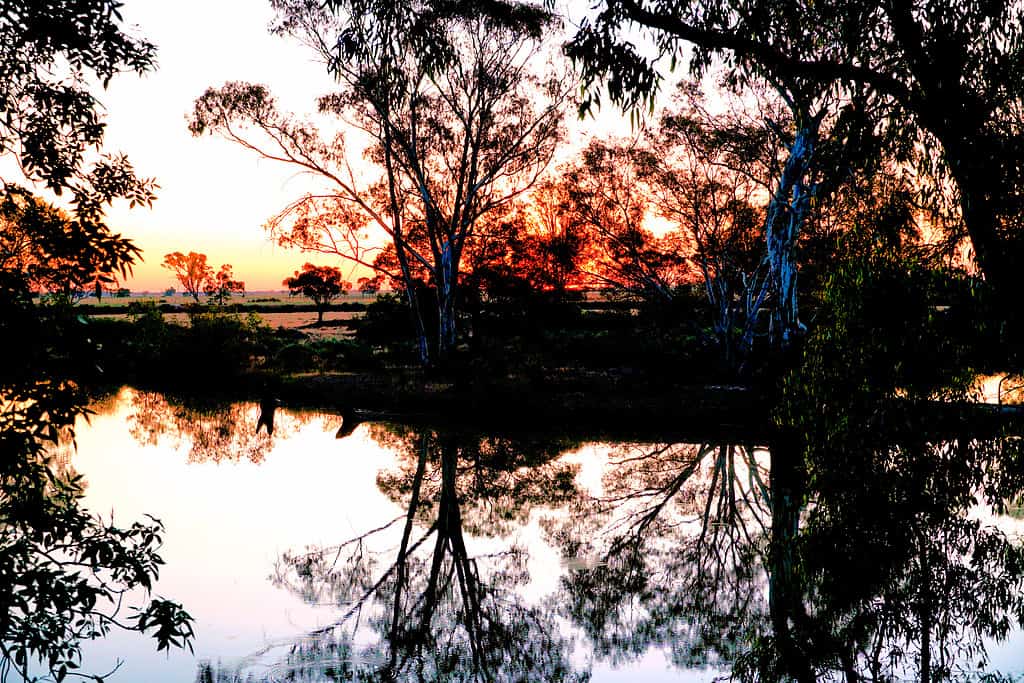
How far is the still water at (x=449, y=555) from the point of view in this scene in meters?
7.57

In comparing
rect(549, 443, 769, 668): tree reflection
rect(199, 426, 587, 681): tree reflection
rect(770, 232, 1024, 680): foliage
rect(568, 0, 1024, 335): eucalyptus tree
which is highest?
rect(568, 0, 1024, 335): eucalyptus tree

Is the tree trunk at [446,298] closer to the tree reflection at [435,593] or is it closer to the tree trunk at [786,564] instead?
the tree reflection at [435,593]

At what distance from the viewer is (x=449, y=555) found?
36.4 ft

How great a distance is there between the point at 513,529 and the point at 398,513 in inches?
82.7

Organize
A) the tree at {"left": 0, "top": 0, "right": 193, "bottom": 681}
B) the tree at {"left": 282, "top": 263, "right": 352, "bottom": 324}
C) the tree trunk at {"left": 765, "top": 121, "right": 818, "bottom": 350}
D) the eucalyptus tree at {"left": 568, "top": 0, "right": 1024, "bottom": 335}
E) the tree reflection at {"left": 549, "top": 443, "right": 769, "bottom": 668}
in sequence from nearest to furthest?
the tree at {"left": 0, "top": 0, "right": 193, "bottom": 681} → the eucalyptus tree at {"left": 568, "top": 0, "right": 1024, "bottom": 335} → the tree reflection at {"left": 549, "top": 443, "right": 769, "bottom": 668} → the tree trunk at {"left": 765, "top": 121, "right": 818, "bottom": 350} → the tree at {"left": 282, "top": 263, "right": 352, "bottom": 324}

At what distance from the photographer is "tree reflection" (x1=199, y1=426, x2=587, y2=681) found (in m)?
7.35

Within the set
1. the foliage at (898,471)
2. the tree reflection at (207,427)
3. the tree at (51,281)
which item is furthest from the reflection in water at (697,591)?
the tree reflection at (207,427)

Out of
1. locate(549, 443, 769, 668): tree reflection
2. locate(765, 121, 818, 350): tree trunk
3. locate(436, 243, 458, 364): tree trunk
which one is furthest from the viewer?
locate(436, 243, 458, 364): tree trunk

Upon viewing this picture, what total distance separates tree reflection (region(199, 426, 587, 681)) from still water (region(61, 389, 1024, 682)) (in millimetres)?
30

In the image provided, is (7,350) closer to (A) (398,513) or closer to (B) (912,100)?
(B) (912,100)

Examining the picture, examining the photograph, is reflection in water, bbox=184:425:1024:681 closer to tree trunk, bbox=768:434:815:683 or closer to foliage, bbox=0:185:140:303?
tree trunk, bbox=768:434:815:683

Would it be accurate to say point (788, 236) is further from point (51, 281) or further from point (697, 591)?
point (51, 281)

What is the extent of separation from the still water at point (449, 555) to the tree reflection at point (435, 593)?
0.10ft

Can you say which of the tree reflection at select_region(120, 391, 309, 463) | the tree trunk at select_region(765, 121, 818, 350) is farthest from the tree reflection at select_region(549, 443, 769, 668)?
the tree reflection at select_region(120, 391, 309, 463)
